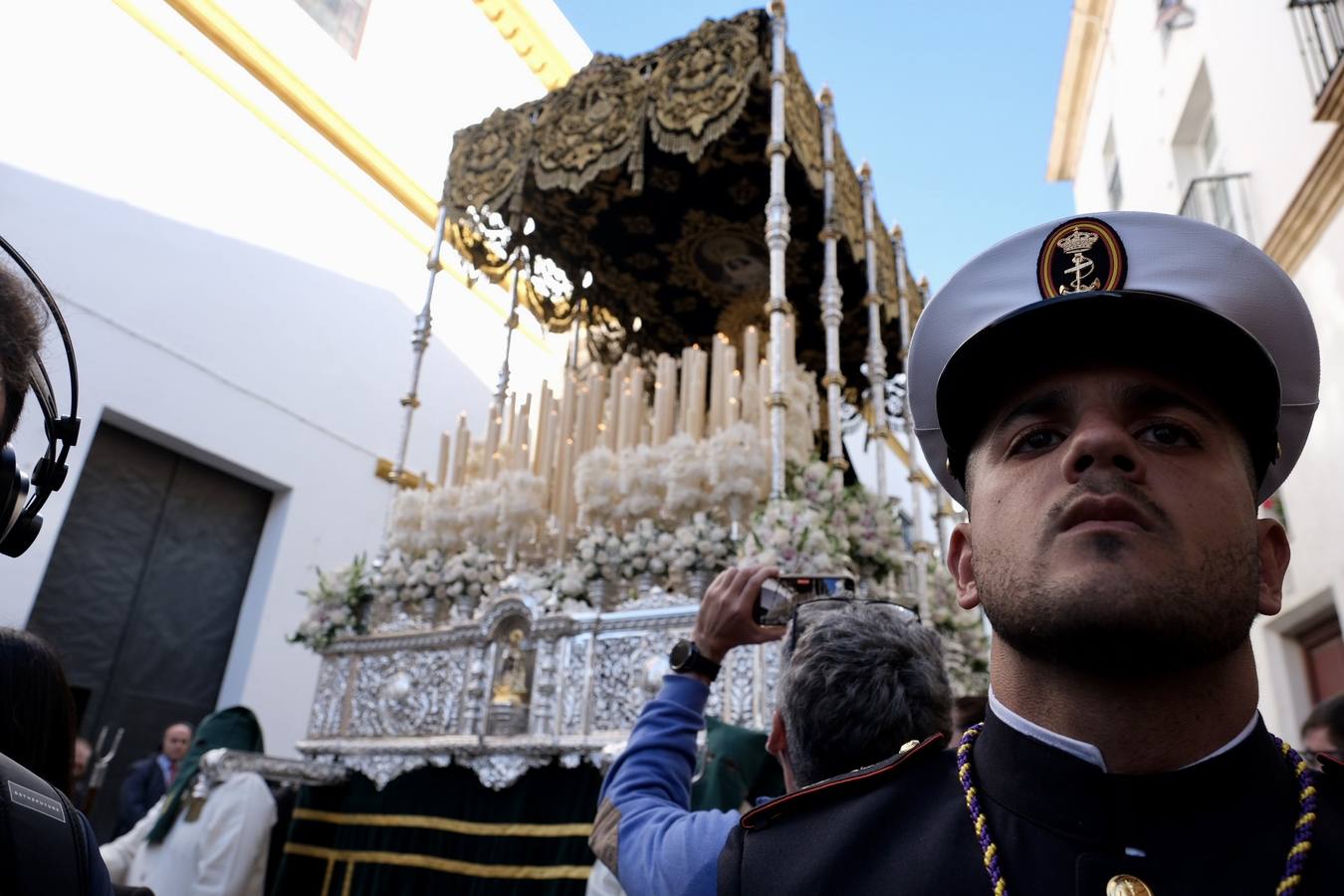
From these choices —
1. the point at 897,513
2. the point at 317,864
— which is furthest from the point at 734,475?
the point at 317,864

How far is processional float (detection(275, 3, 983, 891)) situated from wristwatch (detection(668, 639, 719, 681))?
145cm

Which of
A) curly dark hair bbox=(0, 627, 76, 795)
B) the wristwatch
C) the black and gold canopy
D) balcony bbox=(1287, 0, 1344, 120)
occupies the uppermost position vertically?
balcony bbox=(1287, 0, 1344, 120)

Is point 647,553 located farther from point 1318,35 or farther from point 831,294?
point 1318,35

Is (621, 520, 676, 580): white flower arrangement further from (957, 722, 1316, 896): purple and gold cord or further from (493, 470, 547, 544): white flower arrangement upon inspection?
(957, 722, 1316, 896): purple and gold cord

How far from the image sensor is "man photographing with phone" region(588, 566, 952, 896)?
127cm

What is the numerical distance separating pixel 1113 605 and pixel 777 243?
11.5 feet

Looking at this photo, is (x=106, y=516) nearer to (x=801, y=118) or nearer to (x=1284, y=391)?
(x=801, y=118)

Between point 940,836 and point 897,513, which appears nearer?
point 940,836

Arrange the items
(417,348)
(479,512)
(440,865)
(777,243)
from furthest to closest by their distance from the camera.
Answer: (417,348)
(479,512)
(777,243)
(440,865)

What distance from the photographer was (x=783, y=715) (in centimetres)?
138

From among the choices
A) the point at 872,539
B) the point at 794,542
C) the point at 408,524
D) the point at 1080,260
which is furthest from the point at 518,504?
the point at 1080,260

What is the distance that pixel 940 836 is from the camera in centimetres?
84

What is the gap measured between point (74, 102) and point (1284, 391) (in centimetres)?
697

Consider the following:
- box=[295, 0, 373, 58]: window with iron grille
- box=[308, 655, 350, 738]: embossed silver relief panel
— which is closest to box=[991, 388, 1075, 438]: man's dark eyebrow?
box=[308, 655, 350, 738]: embossed silver relief panel
